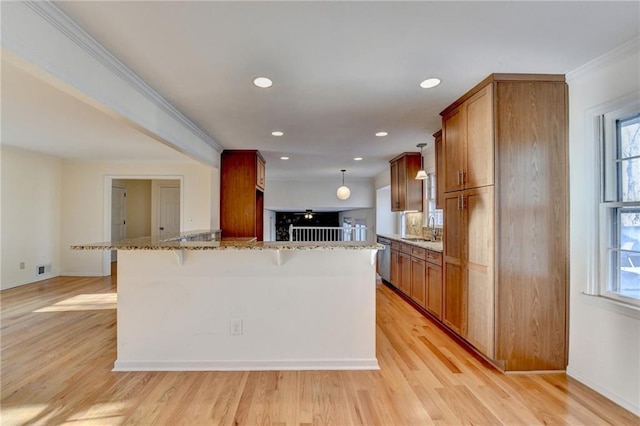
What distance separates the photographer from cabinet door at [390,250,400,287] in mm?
4926

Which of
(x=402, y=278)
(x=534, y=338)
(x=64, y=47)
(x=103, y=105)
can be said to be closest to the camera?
(x=64, y=47)

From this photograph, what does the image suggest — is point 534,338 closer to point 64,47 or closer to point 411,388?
point 411,388

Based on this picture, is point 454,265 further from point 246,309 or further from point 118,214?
point 118,214

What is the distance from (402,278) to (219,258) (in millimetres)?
3093

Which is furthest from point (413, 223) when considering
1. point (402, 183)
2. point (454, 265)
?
point (454, 265)

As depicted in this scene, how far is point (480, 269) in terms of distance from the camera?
2627 millimetres

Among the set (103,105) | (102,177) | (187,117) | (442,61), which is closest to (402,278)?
(442,61)

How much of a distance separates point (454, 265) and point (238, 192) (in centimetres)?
340

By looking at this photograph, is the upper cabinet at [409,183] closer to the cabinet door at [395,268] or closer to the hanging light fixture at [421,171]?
the hanging light fixture at [421,171]

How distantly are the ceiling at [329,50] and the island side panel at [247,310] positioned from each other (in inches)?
55.9

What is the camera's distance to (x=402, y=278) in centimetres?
472

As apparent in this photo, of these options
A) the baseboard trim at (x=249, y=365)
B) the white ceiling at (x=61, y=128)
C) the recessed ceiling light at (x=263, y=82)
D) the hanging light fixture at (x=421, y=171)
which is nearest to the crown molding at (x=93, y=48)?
the white ceiling at (x=61, y=128)

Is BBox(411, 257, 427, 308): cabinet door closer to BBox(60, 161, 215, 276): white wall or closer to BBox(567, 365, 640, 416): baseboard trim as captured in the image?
BBox(567, 365, 640, 416): baseboard trim

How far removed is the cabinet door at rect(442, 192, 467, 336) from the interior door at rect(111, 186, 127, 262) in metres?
7.42
